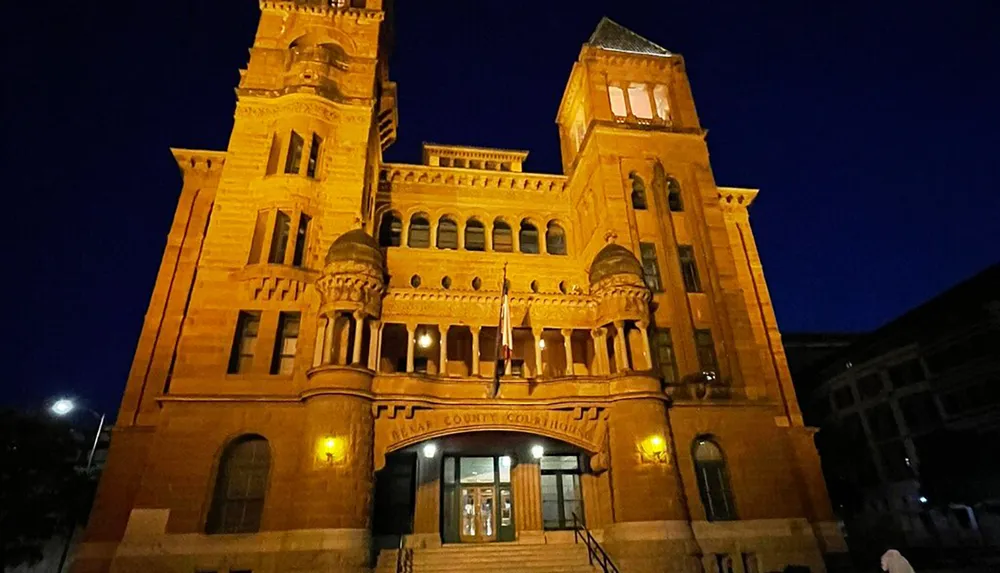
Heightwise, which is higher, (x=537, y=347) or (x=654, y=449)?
(x=537, y=347)

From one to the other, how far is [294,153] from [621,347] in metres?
16.3

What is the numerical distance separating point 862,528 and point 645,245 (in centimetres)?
3584

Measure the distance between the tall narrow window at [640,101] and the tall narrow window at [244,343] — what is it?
21547 millimetres

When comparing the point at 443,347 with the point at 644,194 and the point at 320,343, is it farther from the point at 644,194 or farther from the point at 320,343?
the point at 644,194

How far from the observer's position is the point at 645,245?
24594mm

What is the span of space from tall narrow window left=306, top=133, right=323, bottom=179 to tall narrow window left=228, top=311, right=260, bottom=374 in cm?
676

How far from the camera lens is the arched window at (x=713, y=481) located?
1945 cm

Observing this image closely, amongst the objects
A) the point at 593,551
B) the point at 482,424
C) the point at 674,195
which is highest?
the point at 674,195

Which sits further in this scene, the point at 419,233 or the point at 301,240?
the point at 419,233

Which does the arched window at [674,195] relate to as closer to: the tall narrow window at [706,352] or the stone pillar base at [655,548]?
the tall narrow window at [706,352]

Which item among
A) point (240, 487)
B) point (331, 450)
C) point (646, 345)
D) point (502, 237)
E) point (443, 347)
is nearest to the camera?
point (331, 450)

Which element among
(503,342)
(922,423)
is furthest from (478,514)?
(922,423)

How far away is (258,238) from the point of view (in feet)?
69.8

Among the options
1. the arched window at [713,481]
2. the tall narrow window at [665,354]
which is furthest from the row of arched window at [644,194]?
the arched window at [713,481]
